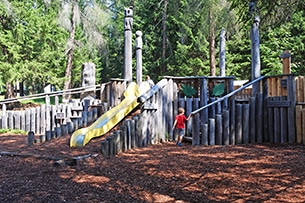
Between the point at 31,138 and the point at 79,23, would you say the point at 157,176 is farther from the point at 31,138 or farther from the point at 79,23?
the point at 79,23

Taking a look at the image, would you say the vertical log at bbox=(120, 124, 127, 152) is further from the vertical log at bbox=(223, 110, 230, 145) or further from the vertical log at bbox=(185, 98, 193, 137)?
the vertical log at bbox=(223, 110, 230, 145)

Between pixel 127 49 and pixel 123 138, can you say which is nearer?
pixel 123 138

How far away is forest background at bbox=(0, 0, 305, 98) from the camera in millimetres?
20031

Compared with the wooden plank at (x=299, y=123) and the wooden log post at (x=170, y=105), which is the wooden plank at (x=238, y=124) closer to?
the wooden plank at (x=299, y=123)

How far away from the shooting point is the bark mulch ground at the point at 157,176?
3963mm

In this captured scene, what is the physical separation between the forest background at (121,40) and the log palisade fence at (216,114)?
561 cm

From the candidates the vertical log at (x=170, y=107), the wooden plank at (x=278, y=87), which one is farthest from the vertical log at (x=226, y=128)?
the wooden plank at (x=278, y=87)

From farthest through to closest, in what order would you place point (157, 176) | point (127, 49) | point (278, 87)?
point (127, 49), point (278, 87), point (157, 176)

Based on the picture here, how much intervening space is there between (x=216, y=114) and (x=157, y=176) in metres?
3.64

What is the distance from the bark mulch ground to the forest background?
→ 851cm

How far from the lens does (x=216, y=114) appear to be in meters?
8.12

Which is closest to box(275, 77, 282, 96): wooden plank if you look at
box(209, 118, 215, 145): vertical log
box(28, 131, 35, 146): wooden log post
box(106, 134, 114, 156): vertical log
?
box(209, 118, 215, 145): vertical log

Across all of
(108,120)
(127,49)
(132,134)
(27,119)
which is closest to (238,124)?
(132,134)

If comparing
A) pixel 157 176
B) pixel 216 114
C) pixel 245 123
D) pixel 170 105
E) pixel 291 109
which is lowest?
pixel 157 176
